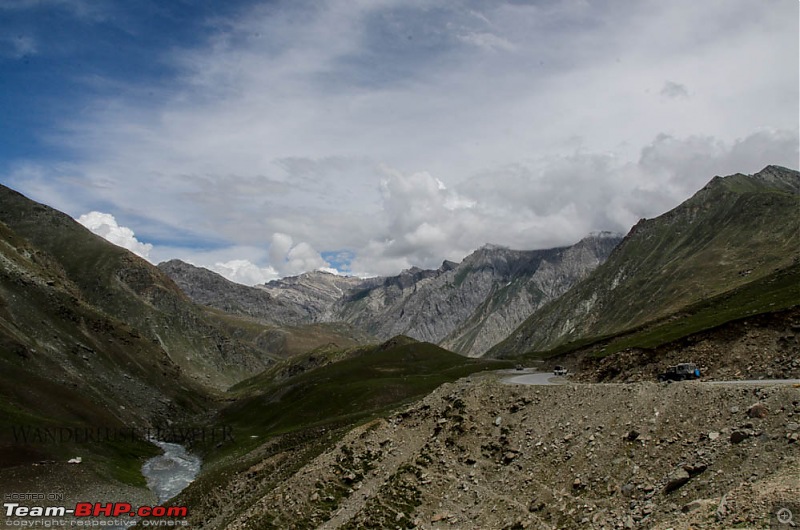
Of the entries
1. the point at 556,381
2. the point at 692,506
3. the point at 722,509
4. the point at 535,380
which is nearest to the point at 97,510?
the point at 535,380

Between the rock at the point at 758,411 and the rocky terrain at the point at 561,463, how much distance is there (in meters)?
0.05

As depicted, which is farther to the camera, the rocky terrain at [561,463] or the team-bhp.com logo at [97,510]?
the team-bhp.com logo at [97,510]

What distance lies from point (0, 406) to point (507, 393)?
9039cm

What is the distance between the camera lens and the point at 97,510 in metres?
65.8

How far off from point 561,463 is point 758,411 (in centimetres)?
1144

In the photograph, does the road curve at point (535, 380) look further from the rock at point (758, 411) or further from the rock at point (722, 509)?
the rock at point (722, 509)

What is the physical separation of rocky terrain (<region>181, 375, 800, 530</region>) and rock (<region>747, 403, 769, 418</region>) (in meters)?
0.05

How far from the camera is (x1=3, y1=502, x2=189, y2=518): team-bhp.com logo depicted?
59.0 metres

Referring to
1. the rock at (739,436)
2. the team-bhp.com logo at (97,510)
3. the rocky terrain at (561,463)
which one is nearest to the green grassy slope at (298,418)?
the team-bhp.com logo at (97,510)

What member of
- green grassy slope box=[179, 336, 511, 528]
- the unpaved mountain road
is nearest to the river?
green grassy slope box=[179, 336, 511, 528]

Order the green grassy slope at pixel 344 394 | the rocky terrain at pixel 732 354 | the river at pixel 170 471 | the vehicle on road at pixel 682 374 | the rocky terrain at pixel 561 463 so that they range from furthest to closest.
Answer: the green grassy slope at pixel 344 394, the river at pixel 170 471, the rocky terrain at pixel 732 354, the vehicle on road at pixel 682 374, the rocky terrain at pixel 561 463

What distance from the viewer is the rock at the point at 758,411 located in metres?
26.8

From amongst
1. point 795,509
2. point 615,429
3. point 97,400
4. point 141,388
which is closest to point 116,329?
point 141,388

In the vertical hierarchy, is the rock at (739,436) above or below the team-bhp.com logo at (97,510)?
above
